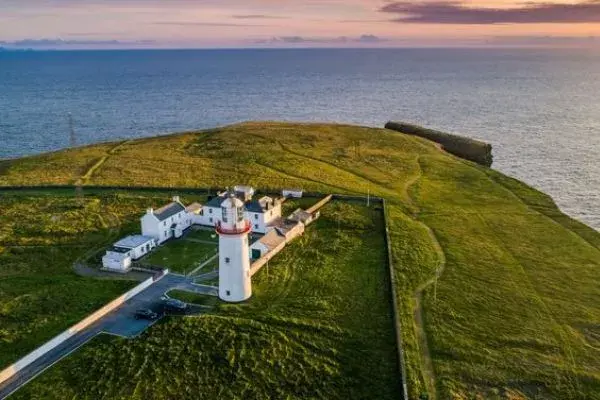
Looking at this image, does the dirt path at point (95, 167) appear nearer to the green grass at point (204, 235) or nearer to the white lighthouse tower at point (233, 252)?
the green grass at point (204, 235)

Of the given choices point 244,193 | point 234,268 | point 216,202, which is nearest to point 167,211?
point 216,202

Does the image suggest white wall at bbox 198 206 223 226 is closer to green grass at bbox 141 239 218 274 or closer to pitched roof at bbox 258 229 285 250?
green grass at bbox 141 239 218 274

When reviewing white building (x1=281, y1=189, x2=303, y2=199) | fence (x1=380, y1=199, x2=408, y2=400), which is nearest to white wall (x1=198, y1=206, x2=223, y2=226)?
white building (x1=281, y1=189, x2=303, y2=199)

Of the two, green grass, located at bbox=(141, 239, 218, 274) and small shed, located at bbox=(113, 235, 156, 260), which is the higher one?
small shed, located at bbox=(113, 235, 156, 260)

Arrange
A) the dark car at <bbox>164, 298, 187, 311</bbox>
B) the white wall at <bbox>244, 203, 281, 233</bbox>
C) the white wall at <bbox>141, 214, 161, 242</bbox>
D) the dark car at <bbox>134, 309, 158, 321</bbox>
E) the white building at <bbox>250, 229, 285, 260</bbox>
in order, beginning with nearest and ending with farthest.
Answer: the dark car at <bbox>134, 309, 158, 321</bbox> < the dark car at <bbox>164, 298, 187, 311</bbox> < the white building at <bbox>250, 229, 285, 260</bbox> < the white wall at <bbox>141, 214, 161, 242</bbox> < the white wall at <bbox>244, 203, 281, 233</bbox>

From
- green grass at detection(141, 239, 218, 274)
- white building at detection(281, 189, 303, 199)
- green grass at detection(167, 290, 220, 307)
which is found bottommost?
green grass at detection(141, 239, 218, 274)

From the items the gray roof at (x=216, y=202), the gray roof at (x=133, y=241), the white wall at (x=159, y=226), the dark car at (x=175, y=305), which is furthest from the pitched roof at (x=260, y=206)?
the dark car at (x=175, y=305)

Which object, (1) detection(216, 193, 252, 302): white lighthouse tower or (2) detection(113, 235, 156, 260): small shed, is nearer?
(1) detection(216, 193, 252, 302): white lighthouse tower

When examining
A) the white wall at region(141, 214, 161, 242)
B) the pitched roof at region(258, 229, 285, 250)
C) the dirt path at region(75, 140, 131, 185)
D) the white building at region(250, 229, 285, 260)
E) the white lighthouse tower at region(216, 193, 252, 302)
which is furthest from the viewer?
the dirt path at region(75, 140, 131, 185)
